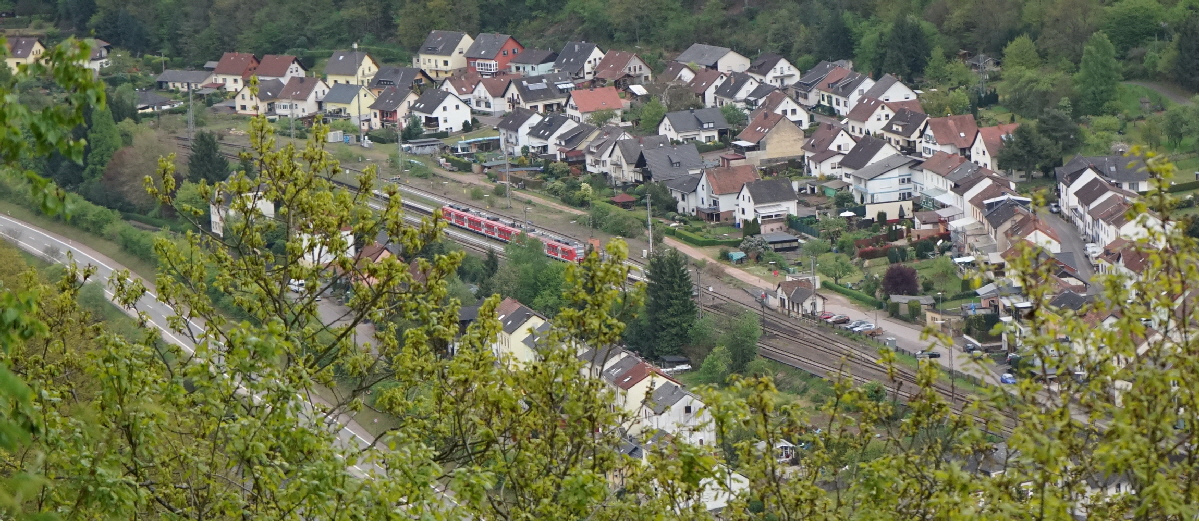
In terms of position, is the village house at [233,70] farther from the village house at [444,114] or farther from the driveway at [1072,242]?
the driveway at [1072,242]

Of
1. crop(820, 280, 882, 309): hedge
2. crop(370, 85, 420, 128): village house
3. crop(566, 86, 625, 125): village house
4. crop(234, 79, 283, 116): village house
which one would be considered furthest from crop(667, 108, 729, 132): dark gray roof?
crop(234, 79, 283, 116): village house

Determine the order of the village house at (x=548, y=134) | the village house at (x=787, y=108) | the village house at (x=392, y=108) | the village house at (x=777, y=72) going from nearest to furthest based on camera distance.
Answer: the village house at (x=548, y=134) < the village house at (x=787, y=108) < the village house at (x=392, y=108) < the village house at (x=777, y=72)

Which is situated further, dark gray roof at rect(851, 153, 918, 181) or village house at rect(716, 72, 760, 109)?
village house at rect(716, 72, 760, 109)

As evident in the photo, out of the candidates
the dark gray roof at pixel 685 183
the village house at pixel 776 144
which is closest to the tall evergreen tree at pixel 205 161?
the dark gray roof at pixel 685 183

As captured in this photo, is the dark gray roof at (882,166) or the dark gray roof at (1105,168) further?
the dark gray roof at (882,166)

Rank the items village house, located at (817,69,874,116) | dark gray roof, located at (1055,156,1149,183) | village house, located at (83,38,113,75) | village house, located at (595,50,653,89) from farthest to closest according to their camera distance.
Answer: village house, located at (83,38,113,75), village house, located at (595,50,653,89), village house, located at (817,69,874,116), dark gray roof, located at (1055,156,1149,183)

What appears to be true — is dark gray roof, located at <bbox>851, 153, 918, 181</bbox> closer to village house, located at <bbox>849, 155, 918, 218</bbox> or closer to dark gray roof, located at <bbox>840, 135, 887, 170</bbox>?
village house, located at <bbox>849, 155, 918, 218</bbox>

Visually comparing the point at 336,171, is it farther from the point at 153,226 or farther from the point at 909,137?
the point at 909,137

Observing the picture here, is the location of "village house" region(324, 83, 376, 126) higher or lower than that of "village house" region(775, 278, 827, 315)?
higher
